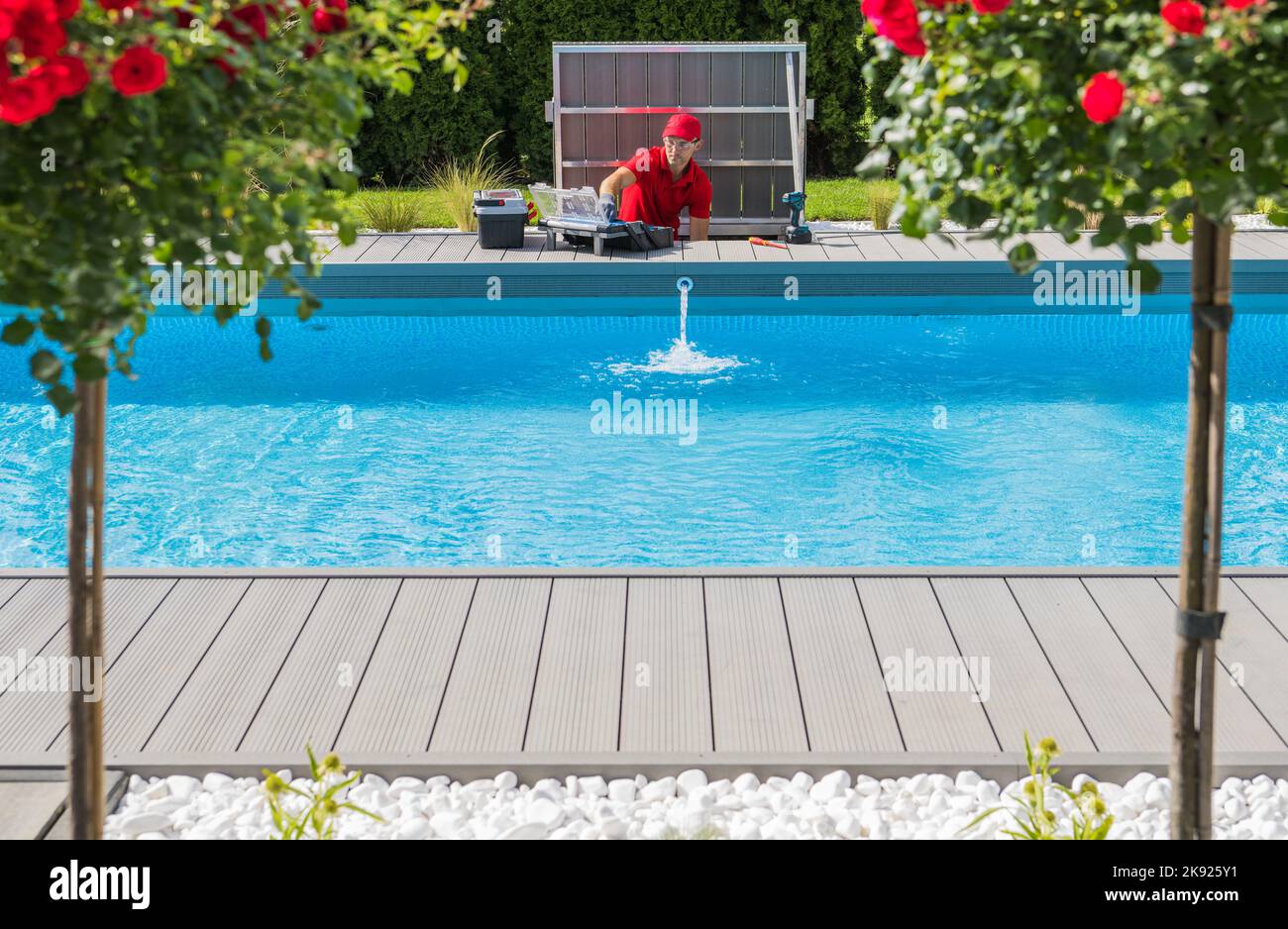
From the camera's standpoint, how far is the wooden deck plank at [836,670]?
2631mm

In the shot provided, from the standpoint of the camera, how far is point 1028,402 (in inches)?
243

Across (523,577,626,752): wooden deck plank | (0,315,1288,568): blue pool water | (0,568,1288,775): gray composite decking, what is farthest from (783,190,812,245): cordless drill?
(523,577,626,752): wooden deck plank

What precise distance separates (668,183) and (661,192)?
72mm

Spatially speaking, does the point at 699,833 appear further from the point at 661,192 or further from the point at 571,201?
the point at 661,192

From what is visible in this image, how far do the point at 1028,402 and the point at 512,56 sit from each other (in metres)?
6.19

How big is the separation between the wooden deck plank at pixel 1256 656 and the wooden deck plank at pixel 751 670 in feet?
2.90

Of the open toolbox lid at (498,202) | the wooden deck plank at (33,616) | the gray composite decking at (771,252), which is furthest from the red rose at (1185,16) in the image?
the open toolbox lid at (498,202)

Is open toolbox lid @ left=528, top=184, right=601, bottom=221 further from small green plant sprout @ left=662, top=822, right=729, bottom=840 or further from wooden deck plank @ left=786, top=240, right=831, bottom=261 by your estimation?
small green plant sprout @ left=662, top=822, right=729, bottom=840

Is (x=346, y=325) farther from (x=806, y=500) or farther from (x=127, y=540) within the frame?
(x=806, y=500)

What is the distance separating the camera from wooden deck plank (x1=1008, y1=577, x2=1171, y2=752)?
2631 mm

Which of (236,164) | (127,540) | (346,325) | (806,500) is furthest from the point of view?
(346,325)

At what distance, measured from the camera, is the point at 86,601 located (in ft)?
5.92
